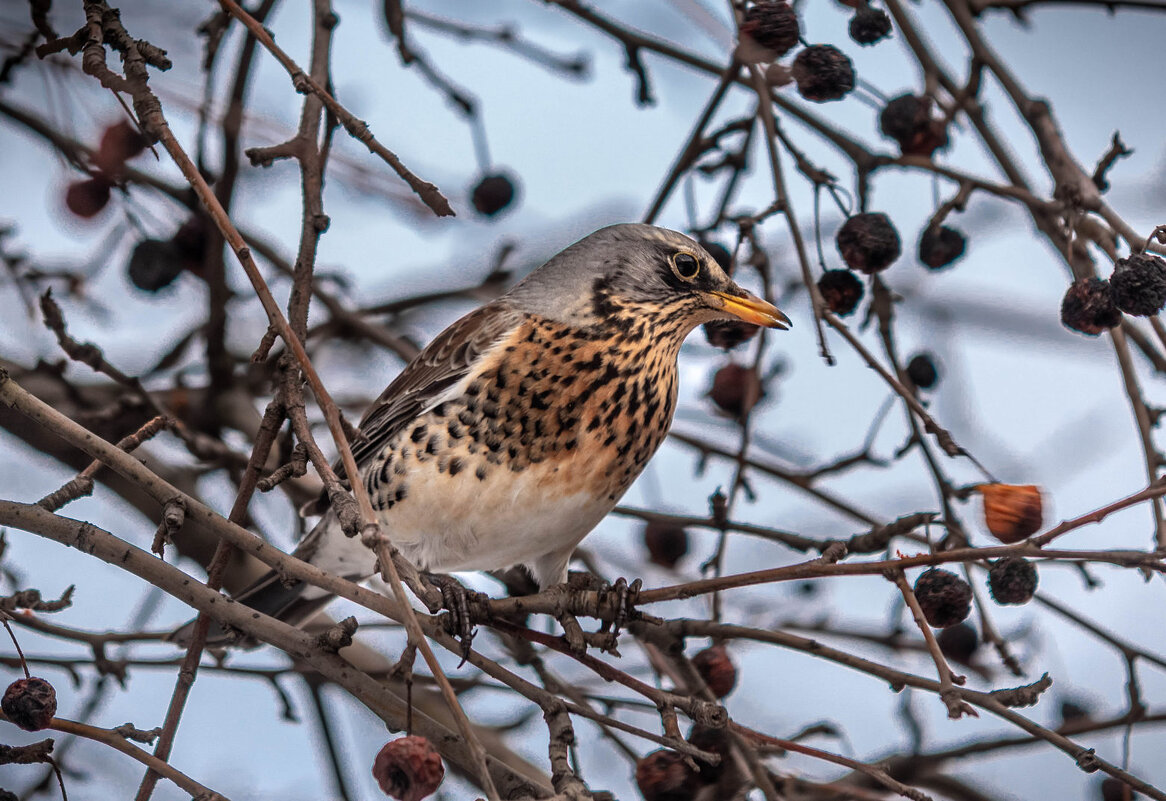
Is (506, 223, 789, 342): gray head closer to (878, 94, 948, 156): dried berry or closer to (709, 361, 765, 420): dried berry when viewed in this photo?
(709, 361, 765, 420): dried berry

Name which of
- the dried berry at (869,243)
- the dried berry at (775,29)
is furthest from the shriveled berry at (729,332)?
the dried berry at (775,29)

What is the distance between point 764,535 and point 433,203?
38.9 inches

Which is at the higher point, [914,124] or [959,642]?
[914,124]

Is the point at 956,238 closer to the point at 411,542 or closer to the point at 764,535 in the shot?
the point at 764,535

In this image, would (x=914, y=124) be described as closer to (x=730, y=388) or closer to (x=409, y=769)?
(x=730, y=388)

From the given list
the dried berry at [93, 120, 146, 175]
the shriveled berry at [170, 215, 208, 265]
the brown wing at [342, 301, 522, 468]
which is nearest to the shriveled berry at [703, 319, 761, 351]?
Result: the brown wing at [342, 301, 522, 468]

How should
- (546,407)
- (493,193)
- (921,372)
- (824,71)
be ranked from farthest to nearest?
(493,193)
(921,372)
(546,407)
(824,71)

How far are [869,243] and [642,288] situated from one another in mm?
562

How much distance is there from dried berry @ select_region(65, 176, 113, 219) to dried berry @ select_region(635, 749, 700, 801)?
1883 mm

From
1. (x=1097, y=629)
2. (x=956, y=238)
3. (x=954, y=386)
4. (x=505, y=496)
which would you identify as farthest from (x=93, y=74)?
(x=954, y=386)

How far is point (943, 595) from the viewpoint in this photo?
1854mm

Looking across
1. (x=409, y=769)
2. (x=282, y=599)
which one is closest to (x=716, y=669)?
(x=409, y=769)

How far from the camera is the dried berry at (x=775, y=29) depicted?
229 centimetres

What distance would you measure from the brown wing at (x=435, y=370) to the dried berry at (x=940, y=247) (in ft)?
2.78
